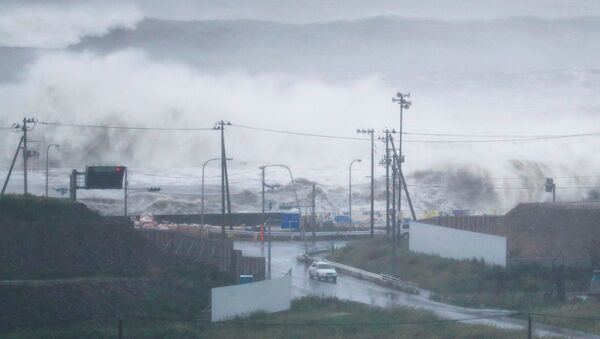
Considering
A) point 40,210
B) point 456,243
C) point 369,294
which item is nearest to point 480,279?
point 369,294

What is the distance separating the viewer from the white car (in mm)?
19516

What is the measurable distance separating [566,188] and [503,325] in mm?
29213

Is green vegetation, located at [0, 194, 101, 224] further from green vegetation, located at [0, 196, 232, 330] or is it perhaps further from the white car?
the white car

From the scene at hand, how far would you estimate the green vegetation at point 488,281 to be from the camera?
13.8 metres

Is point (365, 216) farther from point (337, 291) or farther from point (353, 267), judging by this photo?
point (337, 291)

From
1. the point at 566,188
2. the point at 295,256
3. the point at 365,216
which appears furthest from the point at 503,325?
the point at 566,188

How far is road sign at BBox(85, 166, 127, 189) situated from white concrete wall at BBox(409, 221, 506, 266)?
27.2 feet

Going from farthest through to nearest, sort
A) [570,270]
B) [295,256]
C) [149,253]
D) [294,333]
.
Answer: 1. [295,256]
2. [570,270]
3. [149,253]
4. [294,333]

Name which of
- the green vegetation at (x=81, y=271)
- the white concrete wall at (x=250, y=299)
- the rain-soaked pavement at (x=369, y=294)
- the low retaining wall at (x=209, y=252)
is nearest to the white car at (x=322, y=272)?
the rain-soaked pavement at (x=369, y=294)

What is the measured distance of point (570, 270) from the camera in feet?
59.3

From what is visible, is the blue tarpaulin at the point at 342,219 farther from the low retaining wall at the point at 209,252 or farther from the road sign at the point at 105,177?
the low retaining wall at the point at 209,252

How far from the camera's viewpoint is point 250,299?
13586mm

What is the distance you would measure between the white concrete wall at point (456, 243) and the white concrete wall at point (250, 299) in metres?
6.43

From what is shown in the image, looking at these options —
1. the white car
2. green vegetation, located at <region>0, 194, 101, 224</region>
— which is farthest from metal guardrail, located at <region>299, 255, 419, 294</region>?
green vegetation, located at <region>0, 194, 101, 224</region>
